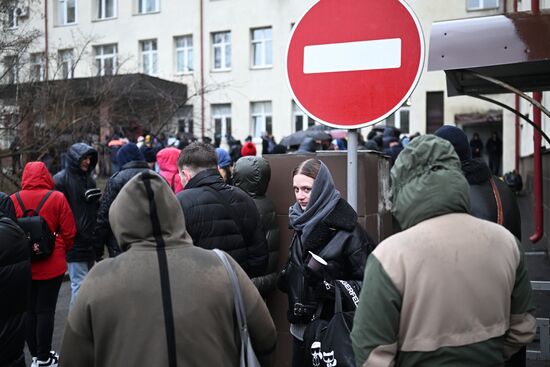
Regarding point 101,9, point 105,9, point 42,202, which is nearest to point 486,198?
point 42,202

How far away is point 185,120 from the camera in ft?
94.7

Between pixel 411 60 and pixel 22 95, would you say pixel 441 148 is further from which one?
pixel 22 95

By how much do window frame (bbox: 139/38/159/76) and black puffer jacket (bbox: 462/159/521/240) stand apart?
2941cm

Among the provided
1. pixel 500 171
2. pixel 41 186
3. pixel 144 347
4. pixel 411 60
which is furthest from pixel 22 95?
pixel 500 171

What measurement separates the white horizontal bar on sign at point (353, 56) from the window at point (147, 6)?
29837 millimetres

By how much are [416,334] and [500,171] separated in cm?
2519

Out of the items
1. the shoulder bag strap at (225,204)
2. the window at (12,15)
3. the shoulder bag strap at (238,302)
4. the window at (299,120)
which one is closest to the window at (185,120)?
the window at (299,120)

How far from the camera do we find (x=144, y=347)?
2.13 metres

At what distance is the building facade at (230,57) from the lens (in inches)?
1011

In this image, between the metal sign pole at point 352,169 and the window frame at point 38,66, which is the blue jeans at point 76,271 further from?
the window frame at point 38,66

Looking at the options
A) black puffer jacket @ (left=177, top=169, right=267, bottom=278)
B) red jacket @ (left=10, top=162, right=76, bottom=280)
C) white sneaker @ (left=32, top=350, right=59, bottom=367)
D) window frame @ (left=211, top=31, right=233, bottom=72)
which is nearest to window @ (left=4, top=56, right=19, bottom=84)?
red jacket @ (left=10, top=162, right=76, bottom=280)

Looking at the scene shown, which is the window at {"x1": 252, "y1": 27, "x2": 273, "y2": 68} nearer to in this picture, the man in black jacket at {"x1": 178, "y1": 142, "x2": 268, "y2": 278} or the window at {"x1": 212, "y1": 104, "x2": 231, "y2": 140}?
the window at {"x1": 212, "y1": 104, "x2": 231, "y2": 140}

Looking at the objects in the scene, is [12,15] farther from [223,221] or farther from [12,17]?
[223,221]

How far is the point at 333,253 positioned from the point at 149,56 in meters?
30.5
